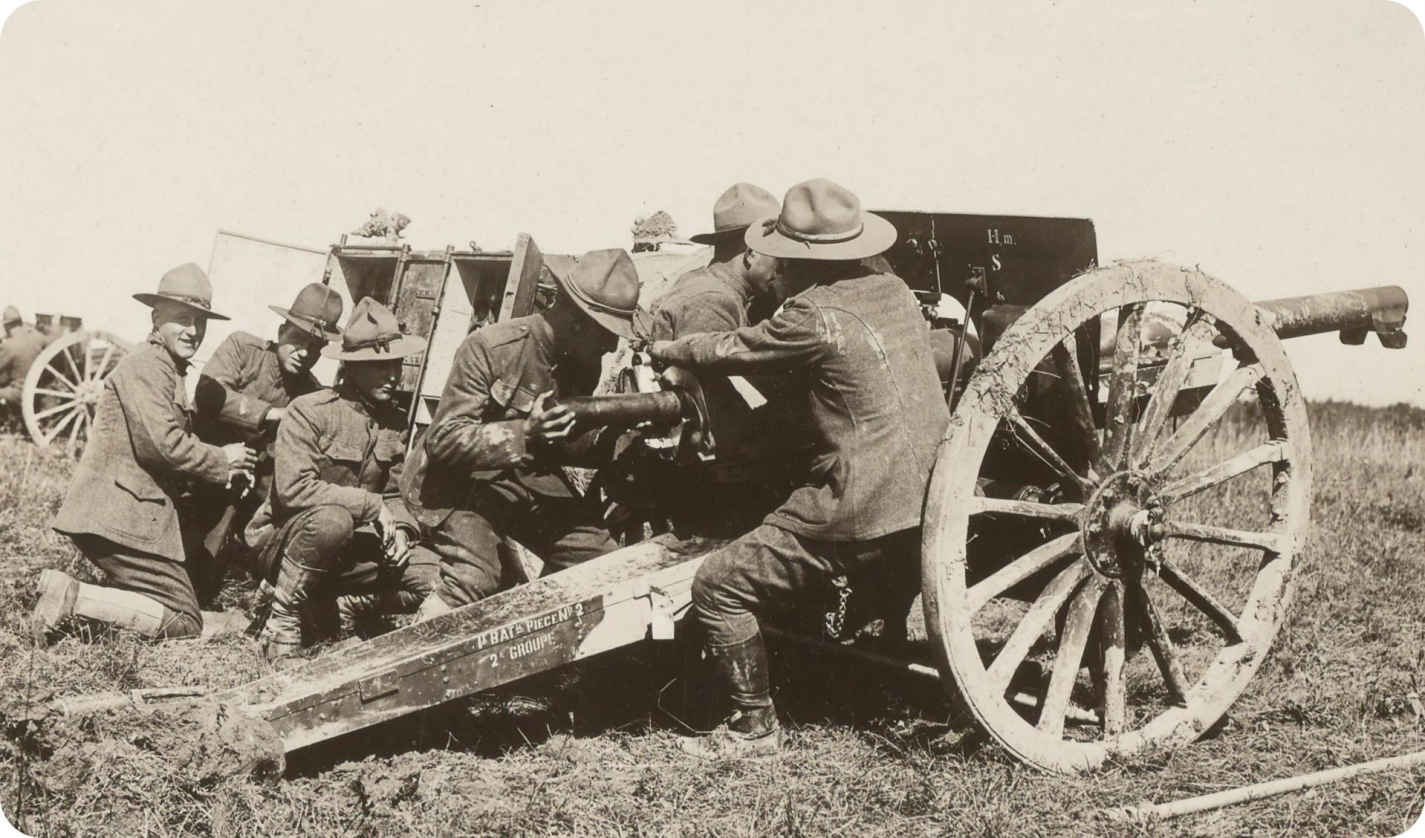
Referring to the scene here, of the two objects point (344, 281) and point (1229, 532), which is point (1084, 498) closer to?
point (1229, 532)

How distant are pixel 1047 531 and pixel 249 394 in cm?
476

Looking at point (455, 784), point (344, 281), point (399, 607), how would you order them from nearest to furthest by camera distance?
point (455, 784) < point (399, 607) < point (344, 281)

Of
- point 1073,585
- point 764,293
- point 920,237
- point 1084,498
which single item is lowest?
point 1073,585

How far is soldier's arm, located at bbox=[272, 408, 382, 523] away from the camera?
216 inches

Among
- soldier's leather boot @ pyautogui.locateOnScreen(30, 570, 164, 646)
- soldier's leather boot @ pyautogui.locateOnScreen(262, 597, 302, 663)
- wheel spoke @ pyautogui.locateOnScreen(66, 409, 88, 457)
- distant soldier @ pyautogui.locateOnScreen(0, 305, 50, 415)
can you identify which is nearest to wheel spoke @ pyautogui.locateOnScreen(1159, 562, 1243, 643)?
soldier's leather boot @ pyautogui.locateOnScreen(262, 597, 302, 663)

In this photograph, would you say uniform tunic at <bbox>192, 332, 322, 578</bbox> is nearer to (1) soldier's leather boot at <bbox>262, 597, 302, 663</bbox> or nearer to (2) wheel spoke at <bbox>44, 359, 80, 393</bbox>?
(1) soldier's leather boot at <bbox>262, 597, 302, 663</bbox>

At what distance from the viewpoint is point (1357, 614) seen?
20.7 ft

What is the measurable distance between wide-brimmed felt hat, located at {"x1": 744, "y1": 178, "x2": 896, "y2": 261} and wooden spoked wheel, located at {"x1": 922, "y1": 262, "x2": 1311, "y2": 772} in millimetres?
641

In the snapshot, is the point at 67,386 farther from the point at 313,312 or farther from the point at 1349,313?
the point at 1349,313

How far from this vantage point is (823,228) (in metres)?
4.05

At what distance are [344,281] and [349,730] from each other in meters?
7.41

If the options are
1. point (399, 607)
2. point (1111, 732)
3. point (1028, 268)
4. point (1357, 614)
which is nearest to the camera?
point (1111, 732)

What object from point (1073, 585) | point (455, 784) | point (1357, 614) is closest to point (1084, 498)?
point (1073, 585)

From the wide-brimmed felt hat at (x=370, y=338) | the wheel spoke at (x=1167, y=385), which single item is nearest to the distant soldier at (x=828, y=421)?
the wheel spoke at (x=1167, y=385)
